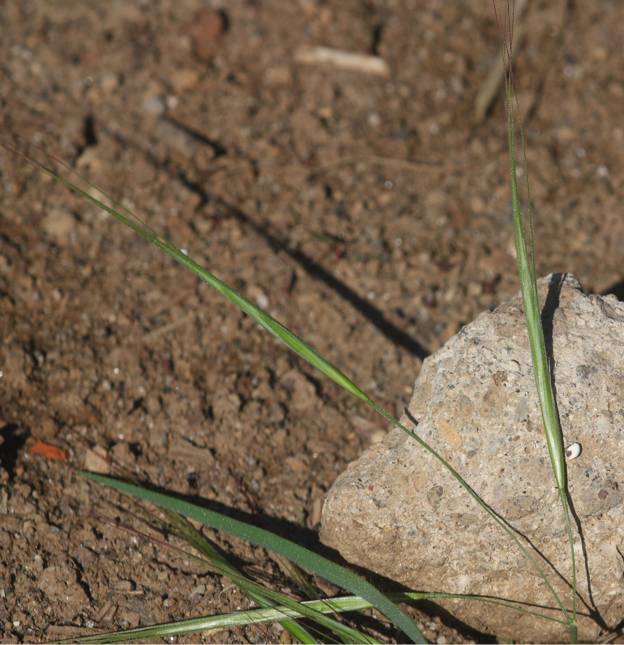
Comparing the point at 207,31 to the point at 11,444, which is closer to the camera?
the point at 11,444

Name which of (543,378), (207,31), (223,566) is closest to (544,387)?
(543,378)

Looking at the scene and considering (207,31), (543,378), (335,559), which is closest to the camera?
(543,378)

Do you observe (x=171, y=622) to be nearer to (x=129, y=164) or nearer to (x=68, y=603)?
(x=68, y=603)

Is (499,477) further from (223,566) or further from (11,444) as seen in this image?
(11,444)

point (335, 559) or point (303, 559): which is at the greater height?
point (303, 559)

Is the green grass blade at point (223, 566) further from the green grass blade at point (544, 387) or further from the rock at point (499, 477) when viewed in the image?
the green grass blade at point (544, 387)

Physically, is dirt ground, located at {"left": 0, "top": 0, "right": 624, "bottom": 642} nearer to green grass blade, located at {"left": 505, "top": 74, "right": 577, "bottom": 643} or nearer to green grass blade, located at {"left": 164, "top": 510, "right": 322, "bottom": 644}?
green grass blade, located at {"left": 164, "top": 510, "right": 322, "bottom": 644}
